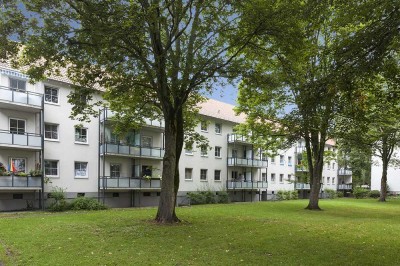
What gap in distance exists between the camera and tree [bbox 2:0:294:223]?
11828 millimetres

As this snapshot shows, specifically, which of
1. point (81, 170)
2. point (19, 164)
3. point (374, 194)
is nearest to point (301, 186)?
point (374, 194)

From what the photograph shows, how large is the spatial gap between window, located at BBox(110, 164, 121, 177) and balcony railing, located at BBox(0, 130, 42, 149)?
7.02 m

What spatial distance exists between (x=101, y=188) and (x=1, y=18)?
18.3 meters

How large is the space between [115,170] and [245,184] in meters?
17.1

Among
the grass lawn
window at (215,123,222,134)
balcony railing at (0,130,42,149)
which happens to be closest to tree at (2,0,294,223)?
the grass lawn

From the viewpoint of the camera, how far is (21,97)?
2398cm

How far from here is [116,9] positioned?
11211 millimetres

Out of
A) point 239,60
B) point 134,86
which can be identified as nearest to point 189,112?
point 134,86

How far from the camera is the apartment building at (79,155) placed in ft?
79.0

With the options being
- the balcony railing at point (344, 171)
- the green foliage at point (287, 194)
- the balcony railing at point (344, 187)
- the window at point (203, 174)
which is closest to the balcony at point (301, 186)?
the green foliage at point (287, 194)

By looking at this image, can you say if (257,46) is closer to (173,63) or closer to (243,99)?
(173,63)

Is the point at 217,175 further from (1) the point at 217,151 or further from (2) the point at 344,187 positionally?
(2) the point at 344,187

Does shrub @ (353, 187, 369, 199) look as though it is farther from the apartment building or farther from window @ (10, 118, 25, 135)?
window @ (10, 118, 25, 135)

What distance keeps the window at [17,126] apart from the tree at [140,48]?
9813 mm
